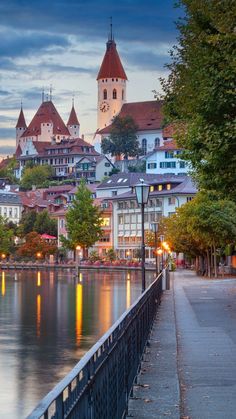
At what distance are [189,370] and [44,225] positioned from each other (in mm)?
171229

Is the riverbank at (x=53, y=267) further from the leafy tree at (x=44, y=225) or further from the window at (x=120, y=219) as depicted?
the leafy tree at (x=44, y=225)

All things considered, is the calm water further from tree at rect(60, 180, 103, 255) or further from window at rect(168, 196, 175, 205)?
window at rect(168, 196, 175, 205)

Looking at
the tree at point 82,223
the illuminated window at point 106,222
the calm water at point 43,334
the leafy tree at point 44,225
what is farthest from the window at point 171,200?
the calm water at point 43,334

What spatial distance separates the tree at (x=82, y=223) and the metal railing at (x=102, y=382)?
447 feet

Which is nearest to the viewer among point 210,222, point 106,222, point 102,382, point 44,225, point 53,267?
point 102,382

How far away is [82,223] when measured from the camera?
155 metres

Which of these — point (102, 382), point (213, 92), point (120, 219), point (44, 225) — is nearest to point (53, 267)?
point (120, 219)

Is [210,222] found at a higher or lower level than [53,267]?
higher

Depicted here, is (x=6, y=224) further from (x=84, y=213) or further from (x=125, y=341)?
(x=125, y=341)

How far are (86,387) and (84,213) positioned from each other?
478 ft

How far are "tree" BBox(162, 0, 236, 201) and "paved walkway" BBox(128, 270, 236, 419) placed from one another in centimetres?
444

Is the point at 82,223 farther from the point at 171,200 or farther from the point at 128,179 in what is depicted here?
the point at 128,179

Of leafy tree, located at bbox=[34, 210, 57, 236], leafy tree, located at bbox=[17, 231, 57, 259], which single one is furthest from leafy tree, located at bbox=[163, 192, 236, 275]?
leafy tree, located at bbox=[34, 210, 57, 236]

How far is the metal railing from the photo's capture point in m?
7.63
